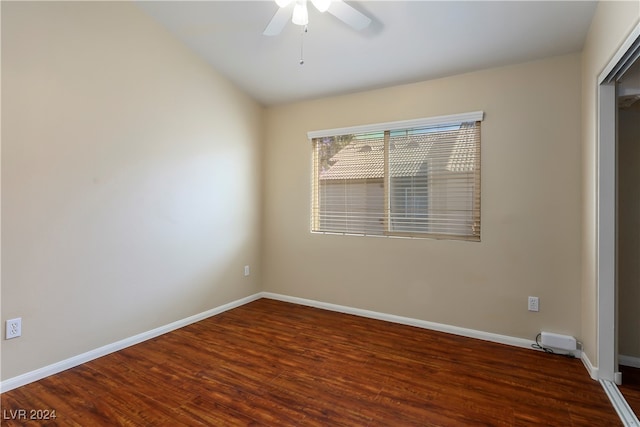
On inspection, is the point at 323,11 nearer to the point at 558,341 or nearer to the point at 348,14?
the point at 348,14

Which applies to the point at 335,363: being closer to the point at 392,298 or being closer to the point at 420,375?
the point at 420,375

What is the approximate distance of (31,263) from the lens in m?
2.17

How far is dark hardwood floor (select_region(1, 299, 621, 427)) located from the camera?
1819mm

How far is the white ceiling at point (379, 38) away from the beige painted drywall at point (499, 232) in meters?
0.19

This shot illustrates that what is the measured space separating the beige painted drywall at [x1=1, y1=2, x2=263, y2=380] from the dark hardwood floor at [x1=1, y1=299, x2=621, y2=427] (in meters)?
0.42

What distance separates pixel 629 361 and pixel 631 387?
0.41m

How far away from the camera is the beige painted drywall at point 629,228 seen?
237cm

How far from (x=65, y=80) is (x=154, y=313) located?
2028 mm

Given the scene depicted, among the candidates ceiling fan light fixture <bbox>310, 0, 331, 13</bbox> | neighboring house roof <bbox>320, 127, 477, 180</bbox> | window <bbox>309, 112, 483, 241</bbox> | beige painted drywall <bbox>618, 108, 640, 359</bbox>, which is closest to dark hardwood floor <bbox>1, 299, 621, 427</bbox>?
beige painted drywall <bbox>618, 108, 640, 359</bbox>

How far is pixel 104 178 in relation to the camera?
256 cm

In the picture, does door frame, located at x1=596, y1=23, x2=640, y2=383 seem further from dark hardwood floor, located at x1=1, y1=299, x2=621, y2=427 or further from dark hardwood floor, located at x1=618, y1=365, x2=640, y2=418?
dark hardwood floor, located at x1=1, y1=299, x2=621, y2=427

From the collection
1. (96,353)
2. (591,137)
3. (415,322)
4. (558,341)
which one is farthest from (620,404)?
(96,353)

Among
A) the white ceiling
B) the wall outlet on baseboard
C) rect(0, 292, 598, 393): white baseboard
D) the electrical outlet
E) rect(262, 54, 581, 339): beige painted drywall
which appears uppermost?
the white ceiling

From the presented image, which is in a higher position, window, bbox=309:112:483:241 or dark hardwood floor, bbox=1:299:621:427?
window, bbox=309:112:483:241
